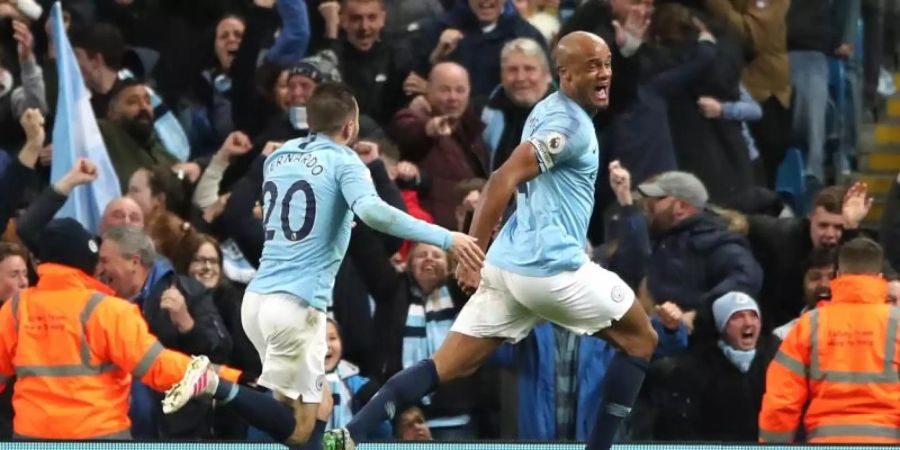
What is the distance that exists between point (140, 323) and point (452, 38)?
3.81 m

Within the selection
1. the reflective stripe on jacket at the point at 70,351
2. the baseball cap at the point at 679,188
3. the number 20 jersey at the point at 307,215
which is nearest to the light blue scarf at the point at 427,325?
the baseball cap at the point at 679,188

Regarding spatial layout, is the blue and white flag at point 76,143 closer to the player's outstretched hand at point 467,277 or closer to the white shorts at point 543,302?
the white shorts at point 543,302

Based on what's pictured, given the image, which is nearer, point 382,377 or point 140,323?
point 140,323

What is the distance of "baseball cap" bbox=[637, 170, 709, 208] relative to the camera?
13453 mm

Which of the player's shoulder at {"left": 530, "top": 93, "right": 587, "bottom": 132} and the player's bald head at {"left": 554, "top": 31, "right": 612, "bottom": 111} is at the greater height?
the player's bald head at {"left": 554, "top": 31, "right": 612, "bottom": 111}

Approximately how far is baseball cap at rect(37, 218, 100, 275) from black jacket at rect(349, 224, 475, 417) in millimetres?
1944

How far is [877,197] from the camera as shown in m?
15.8

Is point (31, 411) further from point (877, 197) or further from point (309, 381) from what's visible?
point (877, 197)

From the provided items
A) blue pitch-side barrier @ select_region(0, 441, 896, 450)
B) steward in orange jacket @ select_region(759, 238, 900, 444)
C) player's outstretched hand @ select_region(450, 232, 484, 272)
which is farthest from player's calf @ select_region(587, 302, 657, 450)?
steward in orange jacket @ select_region(759, 238, 900, 444)

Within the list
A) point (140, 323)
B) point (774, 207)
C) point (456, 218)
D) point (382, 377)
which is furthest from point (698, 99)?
point (140, 323)

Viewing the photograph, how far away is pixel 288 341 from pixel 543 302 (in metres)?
1.11

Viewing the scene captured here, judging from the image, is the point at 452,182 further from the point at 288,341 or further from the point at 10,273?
the point at 288,341

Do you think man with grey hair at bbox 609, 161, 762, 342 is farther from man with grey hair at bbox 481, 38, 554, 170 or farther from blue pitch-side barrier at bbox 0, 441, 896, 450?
blue pitch-side barrier at bbox 0, 441, 896, 450

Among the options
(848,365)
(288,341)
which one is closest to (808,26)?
(848,365)
